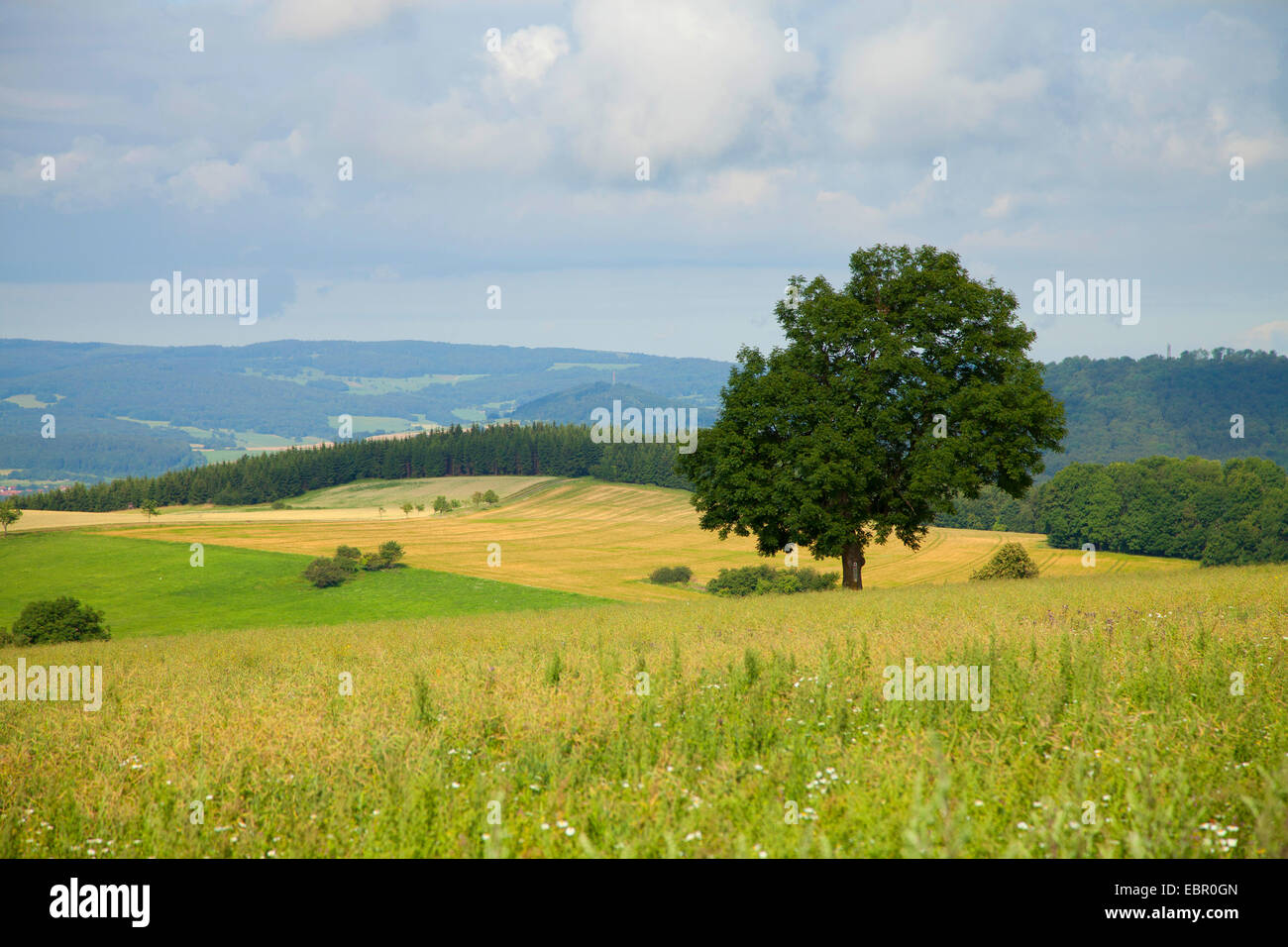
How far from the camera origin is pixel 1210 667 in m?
7.62

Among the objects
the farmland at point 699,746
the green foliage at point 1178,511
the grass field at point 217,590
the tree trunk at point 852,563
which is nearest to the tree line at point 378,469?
the green foliage at point 1178,511

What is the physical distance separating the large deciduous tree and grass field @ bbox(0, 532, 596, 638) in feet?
140

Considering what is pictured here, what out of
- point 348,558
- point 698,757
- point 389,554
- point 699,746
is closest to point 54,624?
point 348,558

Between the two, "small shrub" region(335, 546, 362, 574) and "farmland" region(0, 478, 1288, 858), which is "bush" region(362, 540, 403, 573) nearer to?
"small shrub" region(335, 546, 362, 574)

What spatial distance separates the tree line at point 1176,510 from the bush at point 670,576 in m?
67.1

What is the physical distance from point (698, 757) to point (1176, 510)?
451 ft

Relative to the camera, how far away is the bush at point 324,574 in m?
85.5

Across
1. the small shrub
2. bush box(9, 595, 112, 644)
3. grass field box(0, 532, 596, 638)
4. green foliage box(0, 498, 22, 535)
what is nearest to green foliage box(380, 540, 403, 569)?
the small shrub

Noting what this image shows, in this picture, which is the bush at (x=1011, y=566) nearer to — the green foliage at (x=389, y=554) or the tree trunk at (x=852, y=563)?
the tree trunk at (x=852, y=563)

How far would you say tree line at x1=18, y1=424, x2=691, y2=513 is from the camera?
550 ft

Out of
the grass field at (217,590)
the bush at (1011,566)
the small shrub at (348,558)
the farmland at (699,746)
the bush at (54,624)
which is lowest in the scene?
the grass field at (217,590)

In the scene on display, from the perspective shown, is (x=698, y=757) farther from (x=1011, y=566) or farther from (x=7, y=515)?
(x=7, y=515)

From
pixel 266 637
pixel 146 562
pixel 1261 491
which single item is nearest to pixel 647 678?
pixel 266 637
